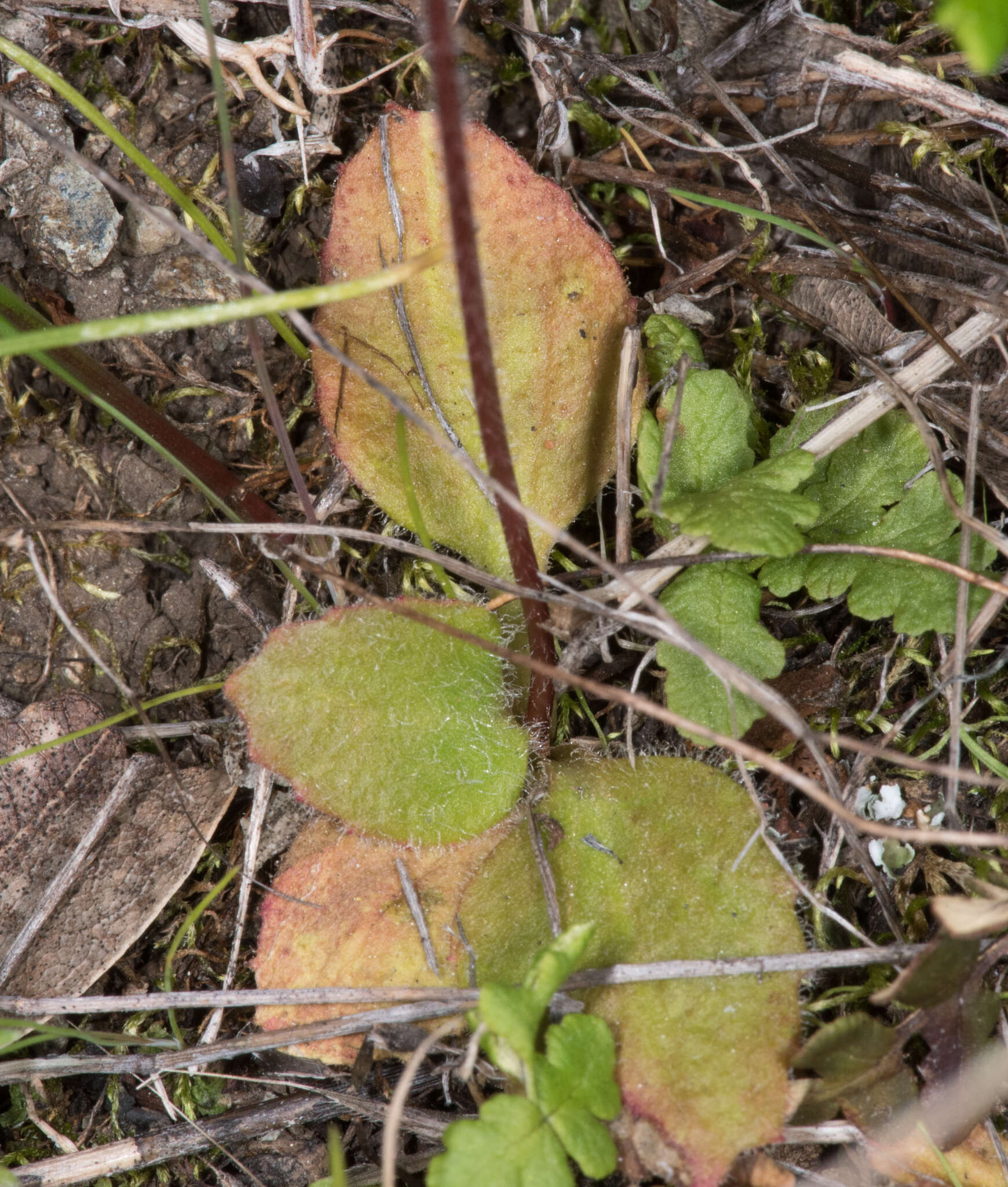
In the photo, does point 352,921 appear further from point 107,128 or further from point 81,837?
point 107,128

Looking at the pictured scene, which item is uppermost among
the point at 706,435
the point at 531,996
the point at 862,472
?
the point at 706,435

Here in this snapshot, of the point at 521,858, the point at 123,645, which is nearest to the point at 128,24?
the point at 123,645

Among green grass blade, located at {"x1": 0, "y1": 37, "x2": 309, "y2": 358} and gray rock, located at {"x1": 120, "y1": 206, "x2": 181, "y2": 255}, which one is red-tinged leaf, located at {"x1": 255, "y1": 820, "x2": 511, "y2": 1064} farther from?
gray rock, located at {"x1": 120, "y1": 206, "x2": 181, "y2": 255}

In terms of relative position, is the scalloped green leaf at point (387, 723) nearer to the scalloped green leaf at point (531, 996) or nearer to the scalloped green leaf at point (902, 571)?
the scalloped green leaf at point (531, 996)

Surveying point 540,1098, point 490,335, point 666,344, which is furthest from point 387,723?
point 666,344

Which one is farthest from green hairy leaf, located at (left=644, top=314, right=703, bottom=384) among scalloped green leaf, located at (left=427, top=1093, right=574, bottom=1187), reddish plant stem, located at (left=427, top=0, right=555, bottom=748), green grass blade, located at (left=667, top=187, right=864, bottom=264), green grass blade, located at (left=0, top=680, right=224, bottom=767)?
scalloped green leaf, located at (left=427, top=1093, right=574, bottom=1187)
